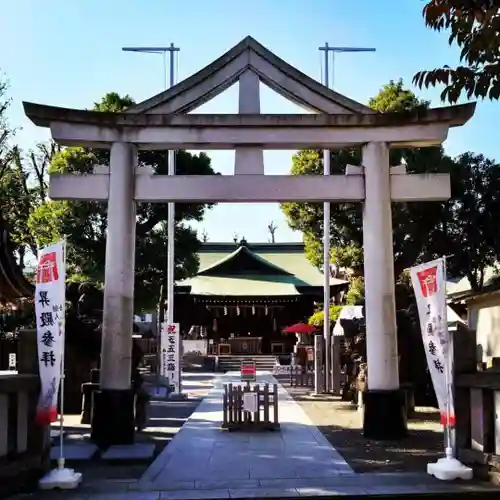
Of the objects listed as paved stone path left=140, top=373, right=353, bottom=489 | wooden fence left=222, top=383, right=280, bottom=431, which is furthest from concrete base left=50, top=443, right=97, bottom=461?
wooden fence left=222, top=383, right=280, bottom=431

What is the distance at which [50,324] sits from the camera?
28.1 ft

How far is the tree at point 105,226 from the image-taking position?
22.8 meters

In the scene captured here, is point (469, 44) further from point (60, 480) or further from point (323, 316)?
point (323, 316)

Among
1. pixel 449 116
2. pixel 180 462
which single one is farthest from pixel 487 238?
pixel 180 462

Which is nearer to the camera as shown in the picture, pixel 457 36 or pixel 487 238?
pixel 457 36

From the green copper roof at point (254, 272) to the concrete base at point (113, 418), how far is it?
2832 centimetres

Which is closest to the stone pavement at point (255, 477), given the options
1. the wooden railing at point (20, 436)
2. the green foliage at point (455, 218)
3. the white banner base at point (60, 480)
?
the white banner base at point (60, 480)

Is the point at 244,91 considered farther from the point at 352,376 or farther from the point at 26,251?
the point at 26,251

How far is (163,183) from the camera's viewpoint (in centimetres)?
1175

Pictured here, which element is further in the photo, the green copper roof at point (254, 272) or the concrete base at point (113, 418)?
the green copper roof at point (254, 272)

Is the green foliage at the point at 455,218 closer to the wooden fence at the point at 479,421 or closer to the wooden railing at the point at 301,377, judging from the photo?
the wooden railing at the point at 301,377

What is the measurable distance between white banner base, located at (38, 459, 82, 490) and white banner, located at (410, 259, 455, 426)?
4778 mm

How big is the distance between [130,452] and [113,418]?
1.01 m

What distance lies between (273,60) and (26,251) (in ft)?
78.4
